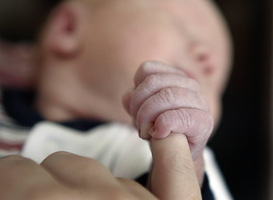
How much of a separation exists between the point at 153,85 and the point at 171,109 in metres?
0.04

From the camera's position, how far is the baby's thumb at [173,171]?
38 centimetres

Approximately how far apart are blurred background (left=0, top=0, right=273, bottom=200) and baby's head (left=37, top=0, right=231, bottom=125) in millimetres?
408

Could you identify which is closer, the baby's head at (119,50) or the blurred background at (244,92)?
the baby's head at (119,50)

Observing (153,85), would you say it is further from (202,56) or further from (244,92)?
(244,92)

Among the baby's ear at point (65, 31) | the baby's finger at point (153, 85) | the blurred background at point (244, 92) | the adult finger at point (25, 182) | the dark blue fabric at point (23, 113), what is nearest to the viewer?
the adult finger at point (25, 182)

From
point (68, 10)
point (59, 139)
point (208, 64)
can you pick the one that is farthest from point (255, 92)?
point (59, 139)

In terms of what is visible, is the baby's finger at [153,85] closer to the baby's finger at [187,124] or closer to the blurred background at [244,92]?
the baby's finger at [187,124]

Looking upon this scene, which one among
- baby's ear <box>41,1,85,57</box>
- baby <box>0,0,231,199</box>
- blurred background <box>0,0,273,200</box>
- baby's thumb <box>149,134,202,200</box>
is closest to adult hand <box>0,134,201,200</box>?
baby's thumb <box>149,134,202,200</box>

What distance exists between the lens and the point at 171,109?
42 centimetres

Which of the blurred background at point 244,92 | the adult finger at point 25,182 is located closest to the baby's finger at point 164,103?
the adult finger at point 25,182

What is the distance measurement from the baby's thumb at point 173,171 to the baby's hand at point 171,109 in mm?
11

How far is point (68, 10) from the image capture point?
902 millimetres

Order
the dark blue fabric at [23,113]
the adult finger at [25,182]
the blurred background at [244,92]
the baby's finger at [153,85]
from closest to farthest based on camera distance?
the adult finger at [25,182] < the baby's finger at [153,85] < the dark blue fabric at [23,113] < the blurred background at [244,92]

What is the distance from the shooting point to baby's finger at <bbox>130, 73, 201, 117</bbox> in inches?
17.3
